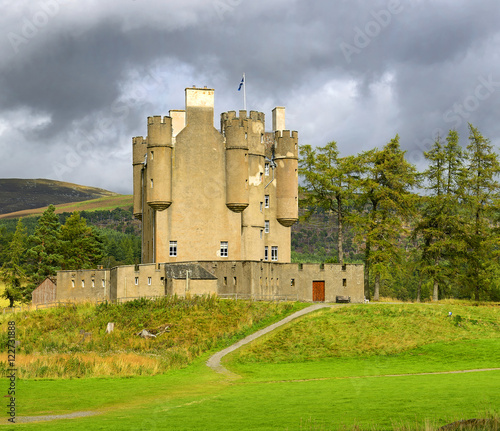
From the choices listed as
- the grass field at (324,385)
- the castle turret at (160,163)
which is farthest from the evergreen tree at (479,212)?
the castle turret at (160,163)

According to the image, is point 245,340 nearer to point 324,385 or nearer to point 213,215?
point 324,385

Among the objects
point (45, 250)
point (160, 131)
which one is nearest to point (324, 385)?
point (160, 131)

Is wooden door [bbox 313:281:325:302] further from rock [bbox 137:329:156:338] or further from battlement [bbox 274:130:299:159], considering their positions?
rock [bbox 137:329:156:338]

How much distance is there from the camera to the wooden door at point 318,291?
58.2 metres

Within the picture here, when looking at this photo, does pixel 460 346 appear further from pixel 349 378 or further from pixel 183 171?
pixel 183 171

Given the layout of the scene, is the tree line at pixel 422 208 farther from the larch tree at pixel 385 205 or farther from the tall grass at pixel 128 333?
the tall grass at pixel 128 333

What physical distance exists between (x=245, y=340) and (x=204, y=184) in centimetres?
1996

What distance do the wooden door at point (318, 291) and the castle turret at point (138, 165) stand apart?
19598mm

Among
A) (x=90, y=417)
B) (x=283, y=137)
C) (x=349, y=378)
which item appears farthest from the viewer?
(x=283, y=137)

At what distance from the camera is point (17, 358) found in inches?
1339

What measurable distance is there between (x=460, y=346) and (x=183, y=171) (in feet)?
95.5

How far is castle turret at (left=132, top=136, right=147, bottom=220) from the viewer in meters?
65.9

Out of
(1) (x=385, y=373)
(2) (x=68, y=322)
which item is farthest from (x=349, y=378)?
(2) (x=68, y=322)

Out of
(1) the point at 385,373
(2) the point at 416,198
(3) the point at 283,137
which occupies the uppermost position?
(3) the point at 283,137
